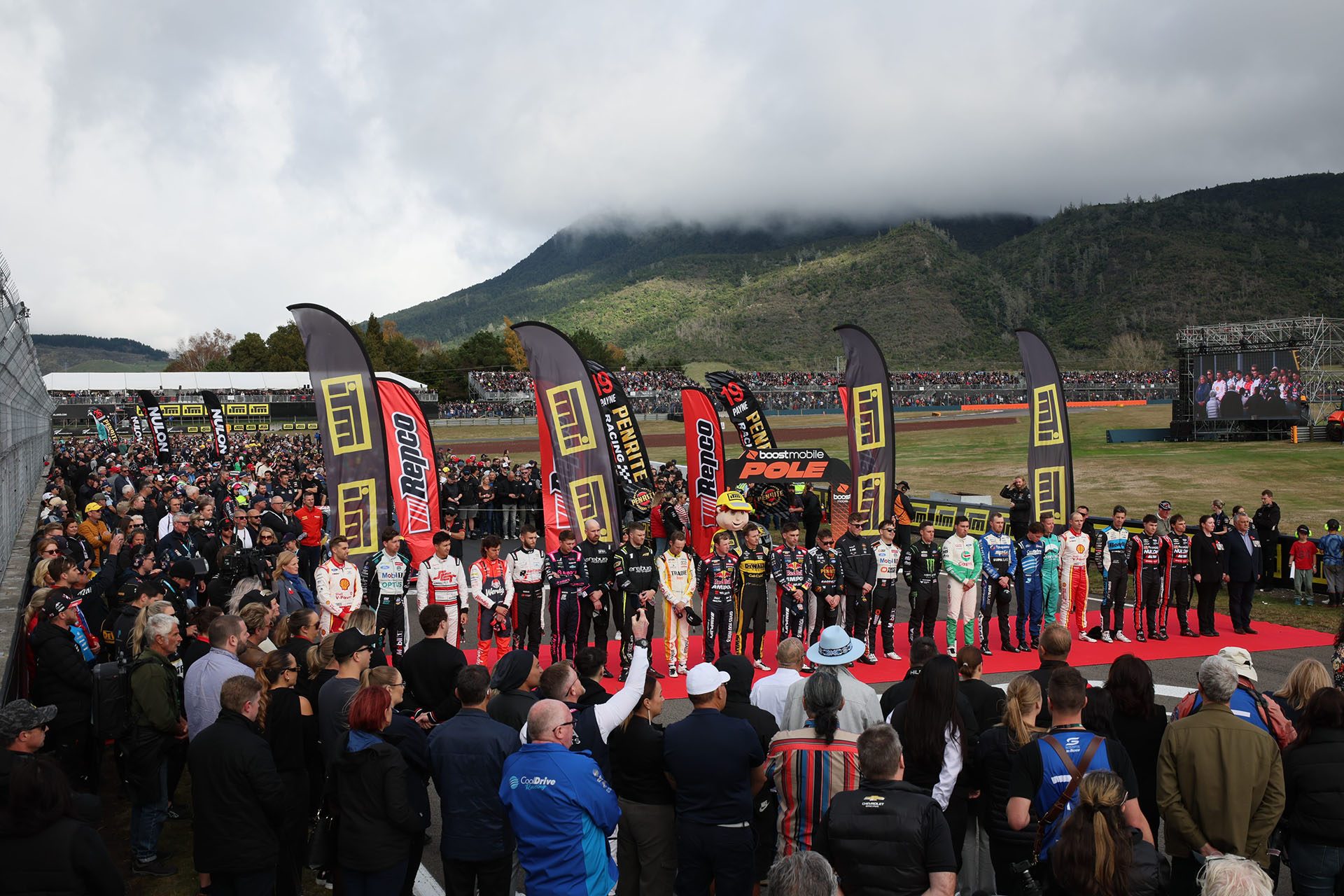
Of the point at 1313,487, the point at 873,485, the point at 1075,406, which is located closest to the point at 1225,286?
the point at 1075,406

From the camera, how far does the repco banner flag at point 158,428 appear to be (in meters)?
31.8

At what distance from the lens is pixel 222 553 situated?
1270cm

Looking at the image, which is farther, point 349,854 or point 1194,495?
point 1194,495

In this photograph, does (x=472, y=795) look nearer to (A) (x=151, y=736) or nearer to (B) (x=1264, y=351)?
(A) (x=151, y=736)

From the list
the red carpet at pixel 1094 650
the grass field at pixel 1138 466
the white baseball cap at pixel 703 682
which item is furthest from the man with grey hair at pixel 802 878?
the grass field at pixel 1138 466

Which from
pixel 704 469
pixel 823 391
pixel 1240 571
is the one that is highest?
pixel 823 391

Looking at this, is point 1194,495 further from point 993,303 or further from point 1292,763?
point 993,303

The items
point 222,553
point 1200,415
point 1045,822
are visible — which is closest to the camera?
point 1045,822

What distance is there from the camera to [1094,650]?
12.4m

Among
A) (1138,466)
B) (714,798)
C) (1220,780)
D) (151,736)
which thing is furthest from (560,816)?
(1138,466)

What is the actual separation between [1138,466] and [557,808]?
36646mm

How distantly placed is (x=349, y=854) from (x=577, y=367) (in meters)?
9.41

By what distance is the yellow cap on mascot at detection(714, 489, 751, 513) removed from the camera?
16.4 m

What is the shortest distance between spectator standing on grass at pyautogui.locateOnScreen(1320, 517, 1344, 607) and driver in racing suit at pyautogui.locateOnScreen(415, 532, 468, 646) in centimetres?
1379
